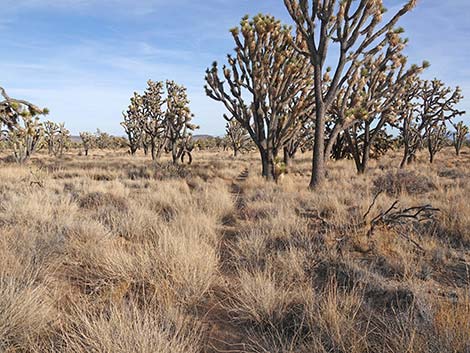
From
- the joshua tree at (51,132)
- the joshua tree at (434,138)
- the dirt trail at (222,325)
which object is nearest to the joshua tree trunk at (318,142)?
the dirt trail at (222,325)

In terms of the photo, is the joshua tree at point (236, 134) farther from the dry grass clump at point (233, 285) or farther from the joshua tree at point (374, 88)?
the dry grass clump at point (233, 285)

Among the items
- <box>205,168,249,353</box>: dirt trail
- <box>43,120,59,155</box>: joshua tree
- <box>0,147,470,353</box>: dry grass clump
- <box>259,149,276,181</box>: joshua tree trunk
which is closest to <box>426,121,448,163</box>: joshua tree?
<box>259,149,276,181</box>: joshua tree trunk

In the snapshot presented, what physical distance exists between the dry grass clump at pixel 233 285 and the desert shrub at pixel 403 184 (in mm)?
2273

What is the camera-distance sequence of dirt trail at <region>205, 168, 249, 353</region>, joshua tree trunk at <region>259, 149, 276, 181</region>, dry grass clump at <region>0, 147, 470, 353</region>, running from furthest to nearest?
joshua tree trunk at <region>259, 149, 276, 181</region> → dirt trail at <region>205, 168, 249, 353</region> → dry grass clump at <region>0, 147, 470, 353</region>

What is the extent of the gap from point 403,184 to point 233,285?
7155 millimetres

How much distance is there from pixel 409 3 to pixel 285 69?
Result: 4.13 metres

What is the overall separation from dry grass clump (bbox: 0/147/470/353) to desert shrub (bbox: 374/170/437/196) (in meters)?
2.27

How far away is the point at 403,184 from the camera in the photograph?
898 cm

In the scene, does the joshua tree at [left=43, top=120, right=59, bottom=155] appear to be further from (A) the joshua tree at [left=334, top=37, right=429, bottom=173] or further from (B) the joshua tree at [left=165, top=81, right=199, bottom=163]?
(A) the joshua tree at [left=334, top=37, right=429, bottom=173]

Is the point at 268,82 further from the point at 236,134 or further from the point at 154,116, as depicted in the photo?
the point at 236,134

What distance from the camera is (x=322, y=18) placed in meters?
9.49

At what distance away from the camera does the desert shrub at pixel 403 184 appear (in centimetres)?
895

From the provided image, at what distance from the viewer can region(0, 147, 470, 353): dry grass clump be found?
2.44m

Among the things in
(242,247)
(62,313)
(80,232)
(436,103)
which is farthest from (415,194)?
(436,103)
